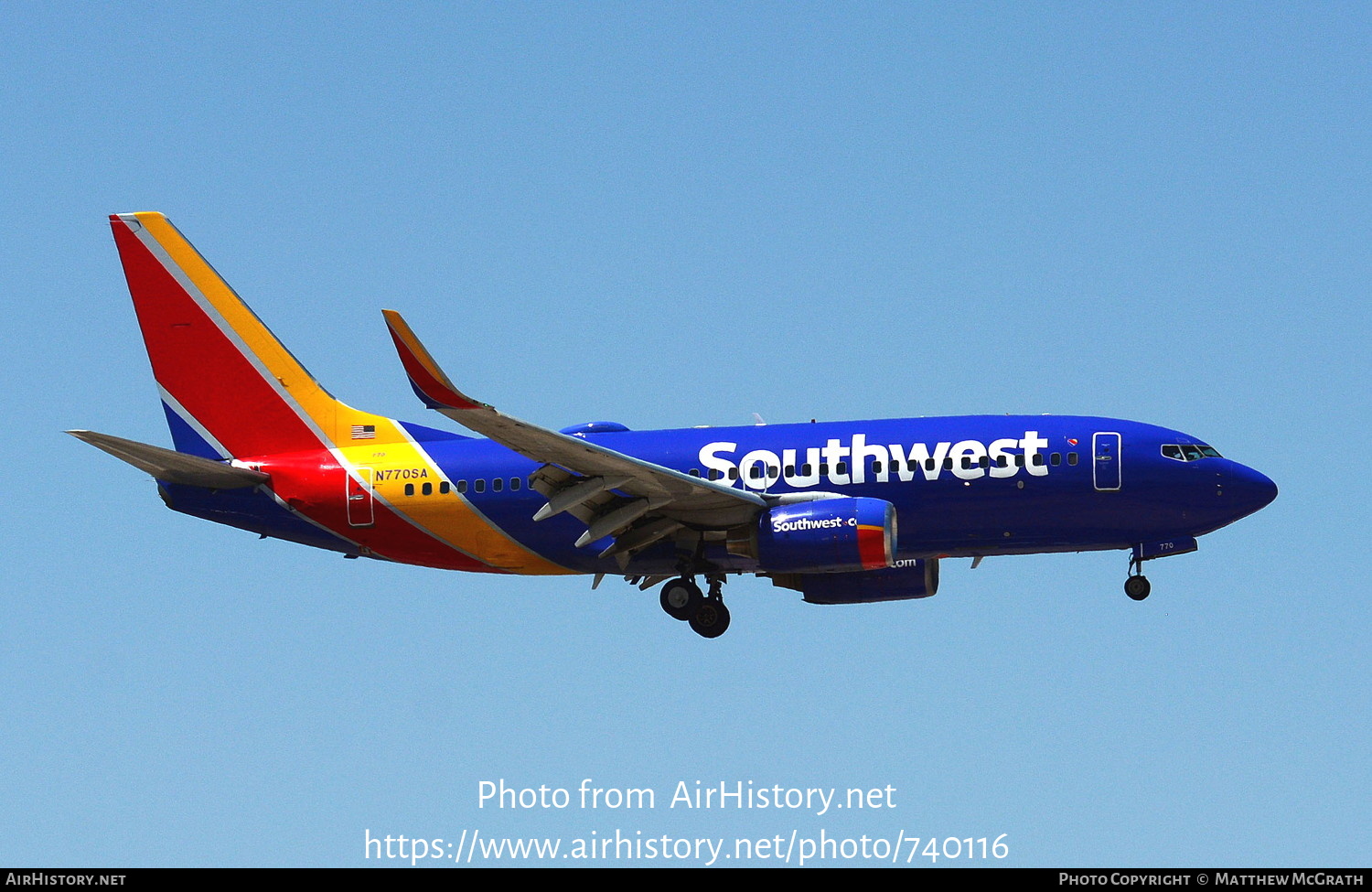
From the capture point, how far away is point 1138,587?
42.7 metres

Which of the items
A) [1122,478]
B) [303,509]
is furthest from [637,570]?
[1122,478]

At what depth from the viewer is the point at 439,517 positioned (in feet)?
146

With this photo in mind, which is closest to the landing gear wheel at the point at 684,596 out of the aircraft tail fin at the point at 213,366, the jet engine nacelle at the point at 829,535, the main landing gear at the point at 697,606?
the main landing gear at the point at 697,606

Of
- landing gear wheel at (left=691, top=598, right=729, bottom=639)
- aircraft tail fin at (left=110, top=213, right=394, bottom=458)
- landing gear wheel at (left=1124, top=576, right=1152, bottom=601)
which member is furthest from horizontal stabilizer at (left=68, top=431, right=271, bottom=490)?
landing gear wheel at (left=1124, top=576, right=1152, bottom=601)

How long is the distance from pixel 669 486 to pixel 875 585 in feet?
22.9

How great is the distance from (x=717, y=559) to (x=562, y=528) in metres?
3.63

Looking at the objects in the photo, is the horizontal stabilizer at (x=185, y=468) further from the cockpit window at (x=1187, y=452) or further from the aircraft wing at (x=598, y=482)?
the cockpit window at (x=1187, y=452)

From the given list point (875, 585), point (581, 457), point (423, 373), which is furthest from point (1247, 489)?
point (423, 373)

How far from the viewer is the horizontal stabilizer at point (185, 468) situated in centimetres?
4372

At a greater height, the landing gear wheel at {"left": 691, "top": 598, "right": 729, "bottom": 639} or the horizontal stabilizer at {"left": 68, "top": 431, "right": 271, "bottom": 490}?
the horizontal stabilizer at {"left": 68, "top": 431, "right": 271, "bottom": 490}

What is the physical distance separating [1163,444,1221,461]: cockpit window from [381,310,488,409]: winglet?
50.3 feet

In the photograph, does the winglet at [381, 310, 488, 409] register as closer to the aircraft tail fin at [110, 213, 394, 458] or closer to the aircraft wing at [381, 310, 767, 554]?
the aircraft wing at [381, 310, 767, 554]

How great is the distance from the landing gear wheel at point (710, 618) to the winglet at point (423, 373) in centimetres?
926

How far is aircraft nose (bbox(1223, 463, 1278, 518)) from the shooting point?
137ft
